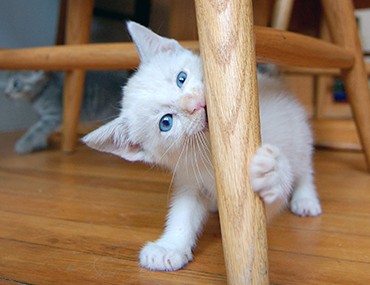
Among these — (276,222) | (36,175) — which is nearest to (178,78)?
(276,222)

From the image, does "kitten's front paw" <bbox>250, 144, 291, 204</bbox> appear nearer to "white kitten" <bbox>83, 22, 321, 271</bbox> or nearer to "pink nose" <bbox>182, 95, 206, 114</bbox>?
"white kitten" <bbox>83, 22, 321, 271</bbox>

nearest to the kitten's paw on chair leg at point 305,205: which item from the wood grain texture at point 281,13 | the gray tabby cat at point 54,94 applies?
the wood grain texture at point 281,13

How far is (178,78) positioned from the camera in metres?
0.75

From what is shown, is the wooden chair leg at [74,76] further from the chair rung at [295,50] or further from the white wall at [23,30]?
the chair rung at [295,50]

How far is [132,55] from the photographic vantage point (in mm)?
1037

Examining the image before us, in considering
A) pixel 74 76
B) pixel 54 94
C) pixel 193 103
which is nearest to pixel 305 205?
pixel 193 103

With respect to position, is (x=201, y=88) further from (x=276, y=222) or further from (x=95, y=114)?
(x=95, y=114)

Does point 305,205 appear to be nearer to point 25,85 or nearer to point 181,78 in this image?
point 181,78

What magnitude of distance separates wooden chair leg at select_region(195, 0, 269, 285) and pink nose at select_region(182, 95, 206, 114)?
11cm

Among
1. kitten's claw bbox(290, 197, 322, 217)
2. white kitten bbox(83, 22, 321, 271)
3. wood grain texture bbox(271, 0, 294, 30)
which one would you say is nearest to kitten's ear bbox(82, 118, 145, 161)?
white kitten bbox(83, 22, 321, 271)

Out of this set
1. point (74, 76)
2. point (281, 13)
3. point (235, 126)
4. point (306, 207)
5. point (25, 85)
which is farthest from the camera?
point (25, 85)

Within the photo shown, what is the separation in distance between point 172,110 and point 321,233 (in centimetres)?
39

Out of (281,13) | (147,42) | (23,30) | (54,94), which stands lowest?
(54,94)

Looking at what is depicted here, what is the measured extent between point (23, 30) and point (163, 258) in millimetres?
1924
